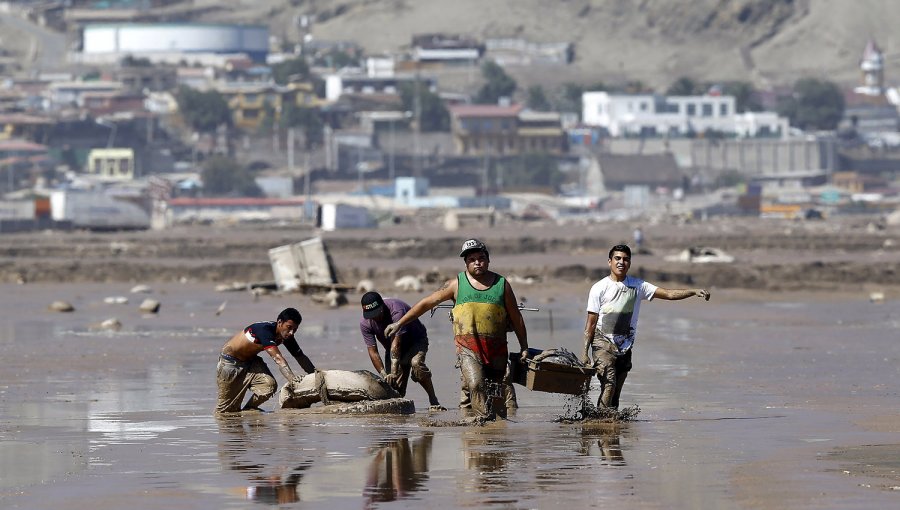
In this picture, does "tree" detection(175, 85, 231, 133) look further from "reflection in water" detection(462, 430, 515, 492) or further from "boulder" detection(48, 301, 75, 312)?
"reflection in water" detection(462, 430, 515, 492)

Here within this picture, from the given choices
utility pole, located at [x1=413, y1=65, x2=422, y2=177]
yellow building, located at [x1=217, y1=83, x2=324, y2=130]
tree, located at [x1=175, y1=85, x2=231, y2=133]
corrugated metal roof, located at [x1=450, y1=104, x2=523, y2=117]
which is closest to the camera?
utility pole, located at [x1=413, y1=65, x2=422, y2=177]

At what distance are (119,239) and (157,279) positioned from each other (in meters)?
A: 30.4

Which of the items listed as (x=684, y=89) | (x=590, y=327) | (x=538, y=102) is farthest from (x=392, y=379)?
(x=538, y=102)

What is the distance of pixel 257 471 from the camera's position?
12.4 meters

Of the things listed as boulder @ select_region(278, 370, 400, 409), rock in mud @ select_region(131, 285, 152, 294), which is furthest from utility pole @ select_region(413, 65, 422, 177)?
boulder @ select_region(278, 370, 400, 409)

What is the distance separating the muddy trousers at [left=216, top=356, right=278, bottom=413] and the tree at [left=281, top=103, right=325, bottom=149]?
14281cm

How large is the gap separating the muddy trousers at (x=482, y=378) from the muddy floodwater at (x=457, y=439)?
0.16m

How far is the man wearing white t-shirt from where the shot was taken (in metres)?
14.7

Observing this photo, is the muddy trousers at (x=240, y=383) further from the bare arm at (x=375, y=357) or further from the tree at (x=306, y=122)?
the tree at (x=306, y=122)

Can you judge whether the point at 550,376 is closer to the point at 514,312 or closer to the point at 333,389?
the point at 514,312

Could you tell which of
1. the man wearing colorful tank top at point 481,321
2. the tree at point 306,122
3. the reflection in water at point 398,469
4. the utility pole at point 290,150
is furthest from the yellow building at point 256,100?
the reflection in water at point 398,469

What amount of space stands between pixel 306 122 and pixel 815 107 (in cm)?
5148

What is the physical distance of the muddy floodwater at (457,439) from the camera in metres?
11.4

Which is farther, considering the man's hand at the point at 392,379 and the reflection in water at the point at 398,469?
the man's hand at the point at 392,379
